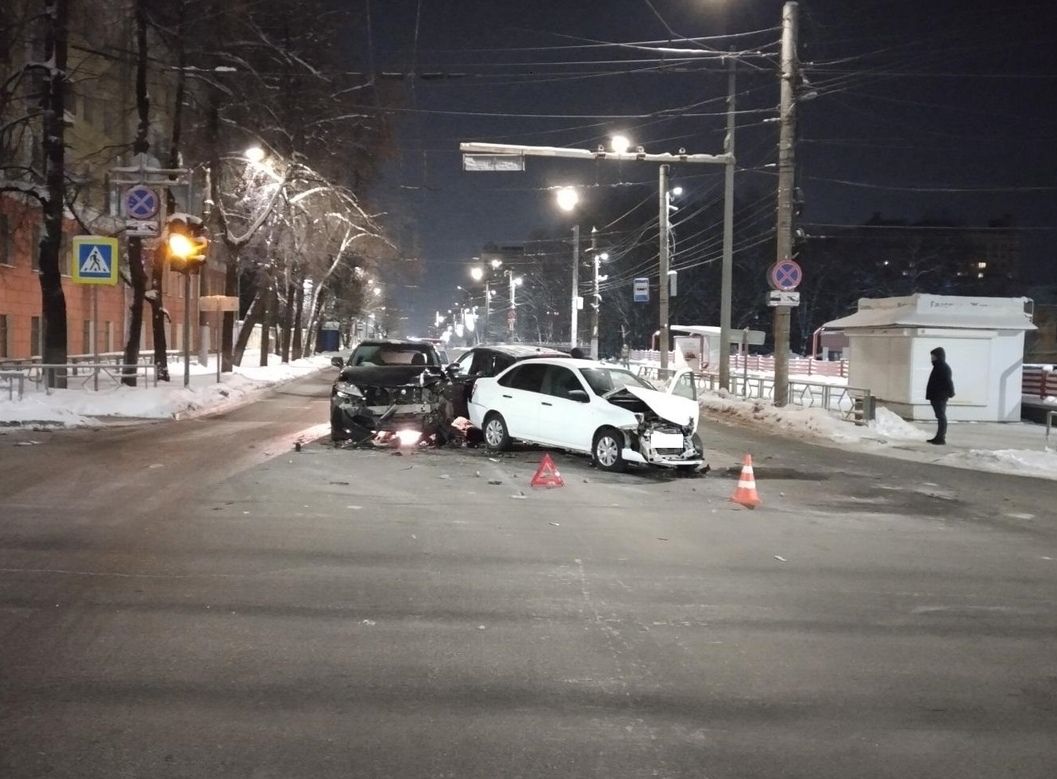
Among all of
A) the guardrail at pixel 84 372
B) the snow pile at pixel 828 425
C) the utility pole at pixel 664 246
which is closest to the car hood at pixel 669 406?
the snow pile at pixel 828 425

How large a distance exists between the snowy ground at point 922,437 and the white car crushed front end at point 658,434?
17.5 feet

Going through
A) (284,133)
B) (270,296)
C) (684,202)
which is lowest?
(270,296)

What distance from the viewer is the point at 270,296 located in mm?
50500

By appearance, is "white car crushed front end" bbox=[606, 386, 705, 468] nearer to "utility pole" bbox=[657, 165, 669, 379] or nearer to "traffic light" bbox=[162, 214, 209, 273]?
"traffic light" bbox=[162, 214, 209, 273]

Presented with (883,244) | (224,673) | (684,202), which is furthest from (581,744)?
(883,244)

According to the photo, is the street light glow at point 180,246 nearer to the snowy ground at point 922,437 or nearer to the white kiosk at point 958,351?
the snowy ground at point 922,437

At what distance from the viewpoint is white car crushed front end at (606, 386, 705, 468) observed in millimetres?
13453

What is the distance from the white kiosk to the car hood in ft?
32.6

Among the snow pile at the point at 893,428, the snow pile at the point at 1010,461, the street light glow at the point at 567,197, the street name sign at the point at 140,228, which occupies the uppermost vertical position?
the street light glow at the point at 567,197

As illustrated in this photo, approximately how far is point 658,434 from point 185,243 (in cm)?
1363

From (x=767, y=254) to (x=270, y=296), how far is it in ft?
128

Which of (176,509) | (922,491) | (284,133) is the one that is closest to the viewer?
→ (176,509)

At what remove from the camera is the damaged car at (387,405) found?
1558cm

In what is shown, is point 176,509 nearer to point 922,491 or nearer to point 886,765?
point 886,765
